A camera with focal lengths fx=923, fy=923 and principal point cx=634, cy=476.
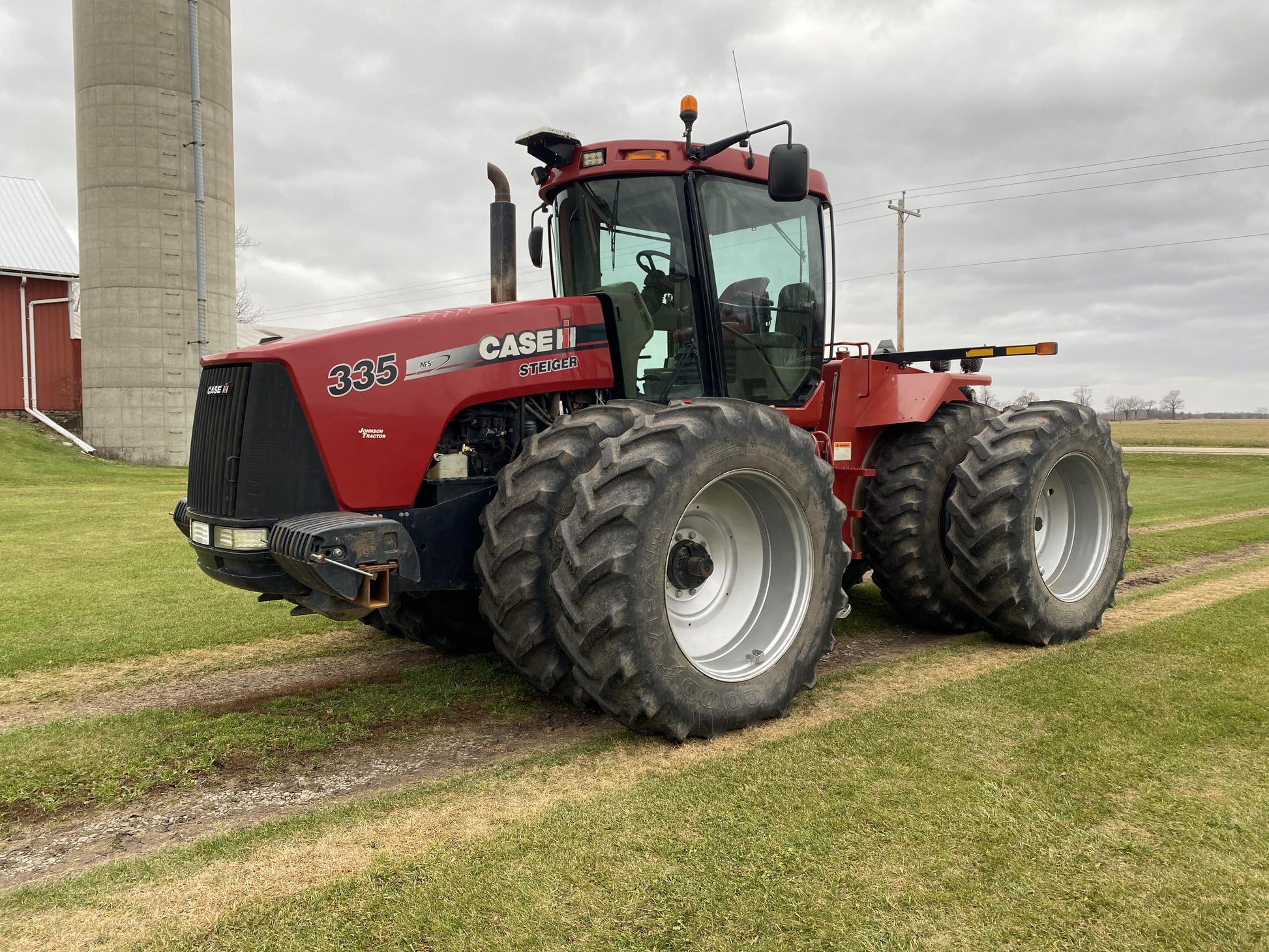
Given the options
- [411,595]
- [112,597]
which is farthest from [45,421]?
[411,595]

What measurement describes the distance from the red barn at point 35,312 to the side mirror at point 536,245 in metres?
23.8

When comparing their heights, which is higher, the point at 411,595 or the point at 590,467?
the point at 590,467

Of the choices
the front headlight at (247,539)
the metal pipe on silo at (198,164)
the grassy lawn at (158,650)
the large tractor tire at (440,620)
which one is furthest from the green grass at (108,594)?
the metal pipe on silo at (198,164)

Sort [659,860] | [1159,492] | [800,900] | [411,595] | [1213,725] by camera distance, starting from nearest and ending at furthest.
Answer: [800,900] < [659,860] < [1213,725] < [411,595] < [1159,492]

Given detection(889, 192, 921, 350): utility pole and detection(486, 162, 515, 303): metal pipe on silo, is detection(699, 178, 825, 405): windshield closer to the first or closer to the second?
detection(486, 162, 515, 303): metal pipe on silo

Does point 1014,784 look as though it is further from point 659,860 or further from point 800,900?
point 659,860

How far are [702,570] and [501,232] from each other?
2039 mm

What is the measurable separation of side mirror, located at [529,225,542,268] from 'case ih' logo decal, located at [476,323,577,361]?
98cm

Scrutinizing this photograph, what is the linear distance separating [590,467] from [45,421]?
82.8 ft

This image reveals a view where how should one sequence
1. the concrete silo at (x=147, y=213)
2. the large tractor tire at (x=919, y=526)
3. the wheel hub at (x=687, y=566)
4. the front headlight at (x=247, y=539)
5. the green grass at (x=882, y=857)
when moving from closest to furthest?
the green grass at (x=882, y=857) < the front headlight at (x=247, y=539) < the wheel hub at (x=687, y=566) < the large tractor tire at (x=919, y=526) < the concrete silo at (x=147, y=213)

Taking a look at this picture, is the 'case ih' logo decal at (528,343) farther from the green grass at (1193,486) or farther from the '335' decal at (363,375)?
the green grass at (1193,486)

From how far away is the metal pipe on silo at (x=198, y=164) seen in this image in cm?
2298

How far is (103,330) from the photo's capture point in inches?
927

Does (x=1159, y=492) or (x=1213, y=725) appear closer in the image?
(x=1213, y=725)
